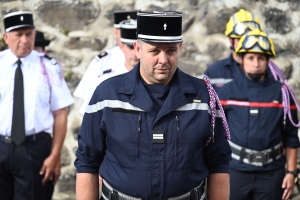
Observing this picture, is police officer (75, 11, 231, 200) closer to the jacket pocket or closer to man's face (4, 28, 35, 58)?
the jacket pocket

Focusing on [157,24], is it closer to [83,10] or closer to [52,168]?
[52,168]

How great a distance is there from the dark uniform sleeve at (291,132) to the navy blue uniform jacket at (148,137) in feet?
7.10

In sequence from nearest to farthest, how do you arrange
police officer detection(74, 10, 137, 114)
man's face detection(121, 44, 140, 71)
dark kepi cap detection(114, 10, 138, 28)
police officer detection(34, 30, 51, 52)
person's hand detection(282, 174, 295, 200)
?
man's face detection(121, 44, 140, 71), person's hand detection(282, 174, 295, 200), police officer detection(74, 10, 137, 114), dark kepi cap detection(114, 10, 138, 28), police officer detection(34, 30, 51, 52)

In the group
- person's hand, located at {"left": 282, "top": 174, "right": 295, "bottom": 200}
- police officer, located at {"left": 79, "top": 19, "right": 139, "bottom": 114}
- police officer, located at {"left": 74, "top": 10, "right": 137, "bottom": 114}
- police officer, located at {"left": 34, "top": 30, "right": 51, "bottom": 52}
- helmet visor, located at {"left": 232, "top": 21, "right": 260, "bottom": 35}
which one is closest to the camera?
police officer, located at {"left": 79, "top": 19, "right": 139, "bottom": 114}

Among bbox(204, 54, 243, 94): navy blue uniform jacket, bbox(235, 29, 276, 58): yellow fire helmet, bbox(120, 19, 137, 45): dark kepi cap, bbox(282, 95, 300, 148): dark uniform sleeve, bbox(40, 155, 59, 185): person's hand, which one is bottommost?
bbox(40, 155, 59, 185): person's hand

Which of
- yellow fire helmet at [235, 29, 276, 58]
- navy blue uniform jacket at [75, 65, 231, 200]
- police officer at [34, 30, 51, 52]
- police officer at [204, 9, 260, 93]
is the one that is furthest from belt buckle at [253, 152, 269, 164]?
police officer at [34, 30, 51, 52]

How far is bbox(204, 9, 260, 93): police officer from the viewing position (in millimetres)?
6738

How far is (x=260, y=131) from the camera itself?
5.86 m

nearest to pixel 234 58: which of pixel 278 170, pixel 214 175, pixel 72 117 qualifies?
pixel 278 170

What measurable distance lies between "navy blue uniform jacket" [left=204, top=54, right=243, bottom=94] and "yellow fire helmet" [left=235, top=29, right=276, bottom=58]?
52 cm

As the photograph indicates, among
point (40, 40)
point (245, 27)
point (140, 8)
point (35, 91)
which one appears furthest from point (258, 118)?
point (40, 40)

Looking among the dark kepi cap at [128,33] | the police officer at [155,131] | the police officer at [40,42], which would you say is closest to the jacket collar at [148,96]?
the police officer at [155,131]

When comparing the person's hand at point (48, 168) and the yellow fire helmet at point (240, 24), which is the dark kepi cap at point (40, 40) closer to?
the person's hand at point (48, 168)

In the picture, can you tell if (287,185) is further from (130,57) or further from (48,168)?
(48,168)
